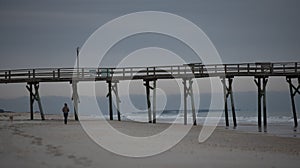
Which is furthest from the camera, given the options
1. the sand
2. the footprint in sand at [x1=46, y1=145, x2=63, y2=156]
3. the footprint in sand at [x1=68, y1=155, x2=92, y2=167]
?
the footprint in sand at [x1=46, y1=145, x2=63, y2=156]

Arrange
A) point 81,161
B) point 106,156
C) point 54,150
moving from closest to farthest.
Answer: point 81,161, point 106,156, point 54,150

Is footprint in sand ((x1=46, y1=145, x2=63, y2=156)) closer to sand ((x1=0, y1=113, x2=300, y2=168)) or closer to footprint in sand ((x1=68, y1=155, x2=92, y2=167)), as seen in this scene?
sand ((x1=0, y1=113, x2=300, y2=168))

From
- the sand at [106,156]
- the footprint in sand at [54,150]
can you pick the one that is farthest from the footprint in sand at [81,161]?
the footprint in sand at [54,150]

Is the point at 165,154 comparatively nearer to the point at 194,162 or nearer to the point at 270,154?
the point at 194,162

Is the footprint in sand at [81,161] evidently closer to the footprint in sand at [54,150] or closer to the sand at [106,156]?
the sand at [106,156]

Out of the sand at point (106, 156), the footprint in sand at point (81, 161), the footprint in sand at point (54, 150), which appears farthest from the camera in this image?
the footprint in sand at point (54, 150)

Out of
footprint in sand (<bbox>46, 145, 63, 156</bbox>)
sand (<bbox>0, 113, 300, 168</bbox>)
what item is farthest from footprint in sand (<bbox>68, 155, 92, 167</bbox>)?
footprint in sand (<bbox>46, 145, 63, 156</bbox>)

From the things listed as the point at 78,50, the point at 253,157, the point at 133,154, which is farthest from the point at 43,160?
the point at 78,50

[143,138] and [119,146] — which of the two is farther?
[143,138]

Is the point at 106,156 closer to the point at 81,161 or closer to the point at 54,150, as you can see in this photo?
the point at 81,161

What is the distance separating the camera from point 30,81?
34.1 metres

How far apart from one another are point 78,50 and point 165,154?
26.7 meters

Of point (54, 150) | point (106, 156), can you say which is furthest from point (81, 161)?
point (54, 150)

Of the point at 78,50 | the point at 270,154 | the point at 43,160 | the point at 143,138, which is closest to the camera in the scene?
the point at 43,160
